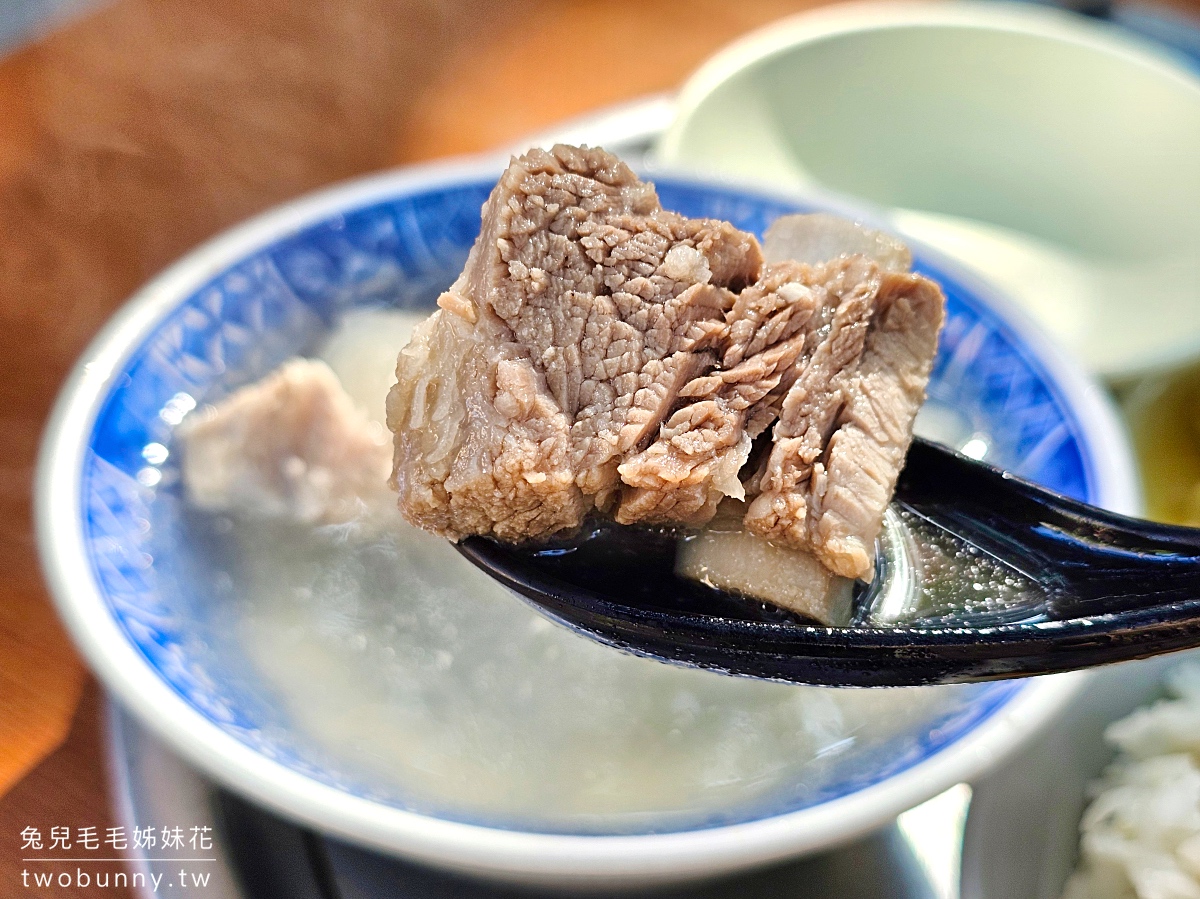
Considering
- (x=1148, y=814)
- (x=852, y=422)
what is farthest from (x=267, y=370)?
(x=1148, y=814)

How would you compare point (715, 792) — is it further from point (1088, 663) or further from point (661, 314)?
point (661, 314)

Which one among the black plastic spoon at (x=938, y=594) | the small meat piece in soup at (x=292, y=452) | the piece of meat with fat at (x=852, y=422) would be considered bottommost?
the small meat piece in soup at (x=292, y=452)

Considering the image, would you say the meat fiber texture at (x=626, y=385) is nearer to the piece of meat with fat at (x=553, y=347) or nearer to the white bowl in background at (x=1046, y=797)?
the piece of meat with fat at (x=553, y=347)

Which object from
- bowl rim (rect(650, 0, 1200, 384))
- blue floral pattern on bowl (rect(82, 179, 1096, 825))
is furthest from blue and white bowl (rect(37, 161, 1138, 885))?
bowl rim (rect(650, 0, 1200, 384))

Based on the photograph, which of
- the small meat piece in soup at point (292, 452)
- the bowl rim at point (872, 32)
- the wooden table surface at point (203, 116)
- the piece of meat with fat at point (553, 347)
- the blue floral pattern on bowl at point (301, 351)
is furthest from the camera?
the bowl rim at point (872, 32)

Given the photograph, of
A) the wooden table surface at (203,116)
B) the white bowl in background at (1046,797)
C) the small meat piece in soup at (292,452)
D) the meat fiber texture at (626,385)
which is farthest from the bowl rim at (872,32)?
the white bowl in background at (1046,797)

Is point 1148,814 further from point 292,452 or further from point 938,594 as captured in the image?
point 292,452

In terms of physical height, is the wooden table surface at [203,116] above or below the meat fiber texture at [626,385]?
below
